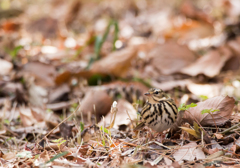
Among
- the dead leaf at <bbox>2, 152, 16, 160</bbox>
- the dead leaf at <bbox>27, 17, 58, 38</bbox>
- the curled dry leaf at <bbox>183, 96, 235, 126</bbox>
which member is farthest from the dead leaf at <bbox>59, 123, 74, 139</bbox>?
the dead leaf at <bbox>27, 17, 58, 38</bbox>

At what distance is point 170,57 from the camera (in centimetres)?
496

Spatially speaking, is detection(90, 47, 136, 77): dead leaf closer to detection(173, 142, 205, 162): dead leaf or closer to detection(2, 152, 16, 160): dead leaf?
detection(2, 152, 16, 160): dead leaf

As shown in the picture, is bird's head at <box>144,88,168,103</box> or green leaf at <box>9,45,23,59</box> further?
green leaf at <box>9,45,23,59</box>

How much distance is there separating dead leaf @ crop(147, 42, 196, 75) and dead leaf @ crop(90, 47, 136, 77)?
460mm

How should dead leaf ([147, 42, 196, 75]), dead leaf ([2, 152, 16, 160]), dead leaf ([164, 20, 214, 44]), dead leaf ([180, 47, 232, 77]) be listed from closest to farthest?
dead leaf ([2, 152, 16, 160]), dead leaf ([180, 47, 232, 77]), dead leaf ([147, 42, 196, 75]), dead leaf ([164, 20, 214, 44])

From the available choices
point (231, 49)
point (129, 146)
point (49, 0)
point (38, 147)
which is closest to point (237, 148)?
point (129, 146)

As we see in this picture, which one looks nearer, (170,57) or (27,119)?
(27,119)

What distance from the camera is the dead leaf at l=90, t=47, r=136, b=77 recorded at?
4621 mm

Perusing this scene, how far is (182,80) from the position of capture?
15.1 ft

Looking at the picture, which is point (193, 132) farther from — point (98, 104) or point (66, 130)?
point (98, 104)

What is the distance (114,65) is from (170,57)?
0.95m

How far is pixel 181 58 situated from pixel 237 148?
2916 millimetres

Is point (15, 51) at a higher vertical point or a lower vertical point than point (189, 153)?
higher

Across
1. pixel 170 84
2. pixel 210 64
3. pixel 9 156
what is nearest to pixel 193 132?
pixel 9 156
